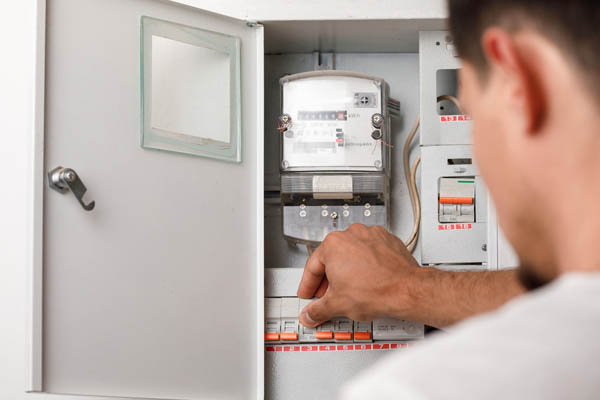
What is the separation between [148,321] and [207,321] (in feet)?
0.49

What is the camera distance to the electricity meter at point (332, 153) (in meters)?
1.75

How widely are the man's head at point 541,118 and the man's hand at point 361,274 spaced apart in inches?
33.7

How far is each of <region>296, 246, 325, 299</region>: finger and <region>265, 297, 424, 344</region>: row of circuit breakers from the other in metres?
0.04

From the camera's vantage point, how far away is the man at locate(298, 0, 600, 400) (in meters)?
0.47

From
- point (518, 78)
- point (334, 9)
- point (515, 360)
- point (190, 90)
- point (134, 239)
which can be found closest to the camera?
point (515, 360)

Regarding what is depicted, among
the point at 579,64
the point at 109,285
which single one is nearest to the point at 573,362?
the point at 579,64

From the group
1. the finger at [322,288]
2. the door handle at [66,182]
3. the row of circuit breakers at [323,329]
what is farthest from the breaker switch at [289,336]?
the door handle at [66,182]

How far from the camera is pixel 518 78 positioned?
577 millimetres

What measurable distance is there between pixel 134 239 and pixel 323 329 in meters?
0.49

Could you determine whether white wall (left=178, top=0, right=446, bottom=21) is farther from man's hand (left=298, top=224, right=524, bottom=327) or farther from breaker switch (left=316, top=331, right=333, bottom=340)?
breaker switch (left=316, top=331, right=333, bottom=340)

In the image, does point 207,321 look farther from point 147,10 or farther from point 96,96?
point 147,10

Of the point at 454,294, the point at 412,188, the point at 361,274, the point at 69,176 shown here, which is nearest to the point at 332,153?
the point at 412,188

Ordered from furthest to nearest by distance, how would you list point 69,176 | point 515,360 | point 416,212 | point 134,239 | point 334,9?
point 416,212 → point 334,9 → point 134,239 → point 69,176 → point 515,360

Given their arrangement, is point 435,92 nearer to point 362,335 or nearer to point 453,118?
point 453,118
